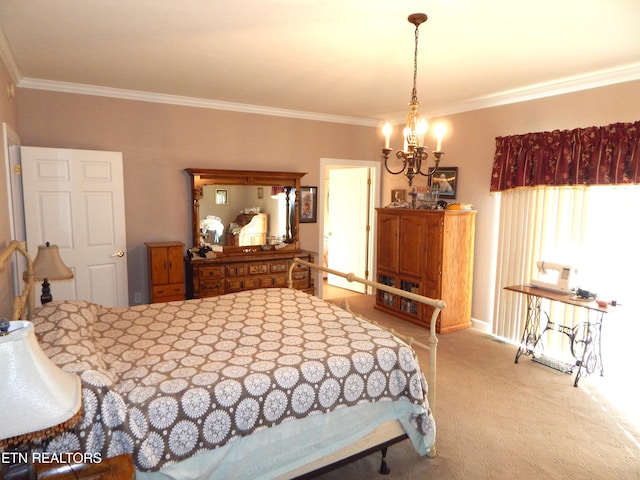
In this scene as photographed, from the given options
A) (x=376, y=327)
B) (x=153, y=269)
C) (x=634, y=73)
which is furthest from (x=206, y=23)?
(x=634, y=73)

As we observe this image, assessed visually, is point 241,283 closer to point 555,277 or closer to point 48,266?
point 48,266

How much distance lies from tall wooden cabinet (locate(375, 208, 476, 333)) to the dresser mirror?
4.36 feet

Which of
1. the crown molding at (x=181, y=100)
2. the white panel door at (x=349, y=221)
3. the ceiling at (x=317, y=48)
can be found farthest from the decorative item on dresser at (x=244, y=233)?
the white panel door at (x=349, y=221)

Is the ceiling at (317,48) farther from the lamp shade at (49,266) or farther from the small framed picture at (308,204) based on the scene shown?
the lamp shade at (49,266)

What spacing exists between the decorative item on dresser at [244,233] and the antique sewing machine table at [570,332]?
2.50 m

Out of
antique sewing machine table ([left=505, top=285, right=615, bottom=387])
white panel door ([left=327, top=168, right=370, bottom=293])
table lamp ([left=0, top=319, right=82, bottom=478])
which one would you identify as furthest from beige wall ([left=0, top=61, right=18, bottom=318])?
white panel door ([left=327, top=168, right=370, bottom=293])

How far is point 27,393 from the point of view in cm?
103

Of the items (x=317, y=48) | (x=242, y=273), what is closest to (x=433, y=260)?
(x=242, y=273)

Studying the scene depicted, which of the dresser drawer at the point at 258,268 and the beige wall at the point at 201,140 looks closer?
the beige wall at the point at 201,140

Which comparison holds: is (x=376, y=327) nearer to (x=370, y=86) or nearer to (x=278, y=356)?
(x=278, y=356)

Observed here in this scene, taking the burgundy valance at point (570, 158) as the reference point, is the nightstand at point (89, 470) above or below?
below

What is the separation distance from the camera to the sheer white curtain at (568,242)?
136 inches

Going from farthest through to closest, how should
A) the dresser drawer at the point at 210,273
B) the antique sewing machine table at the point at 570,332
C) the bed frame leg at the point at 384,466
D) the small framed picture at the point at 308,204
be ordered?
1. the small framed picture at the point at 308,204
2. the dresser drawer at the point at 210,273
3. the antique sewing machine table at the point at 570,332
4. the bed frame leg at the point at 384,466

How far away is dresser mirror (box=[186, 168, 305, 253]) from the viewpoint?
477 cm
